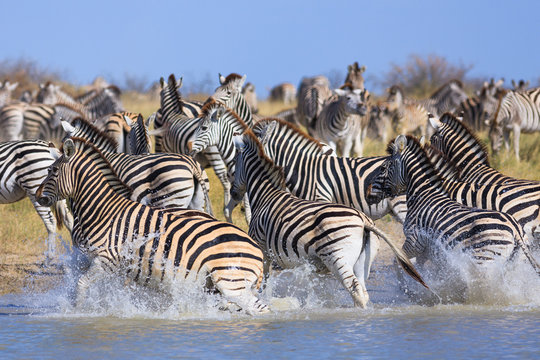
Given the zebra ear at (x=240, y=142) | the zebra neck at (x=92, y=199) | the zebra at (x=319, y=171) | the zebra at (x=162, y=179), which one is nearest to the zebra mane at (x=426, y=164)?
the zebra at (x=319, y=171)

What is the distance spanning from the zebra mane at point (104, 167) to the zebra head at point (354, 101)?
316 inches

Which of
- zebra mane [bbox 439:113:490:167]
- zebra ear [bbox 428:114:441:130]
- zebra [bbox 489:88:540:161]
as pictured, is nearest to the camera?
zebra mane [bbox 439:113:490:167]

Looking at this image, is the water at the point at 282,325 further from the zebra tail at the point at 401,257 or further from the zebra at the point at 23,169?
the zebra at the point at 23,169

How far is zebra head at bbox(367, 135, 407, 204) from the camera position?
28.0ft

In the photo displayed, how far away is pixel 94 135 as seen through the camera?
984 cm

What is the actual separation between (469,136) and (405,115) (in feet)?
33.8

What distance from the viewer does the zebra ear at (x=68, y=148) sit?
684cm

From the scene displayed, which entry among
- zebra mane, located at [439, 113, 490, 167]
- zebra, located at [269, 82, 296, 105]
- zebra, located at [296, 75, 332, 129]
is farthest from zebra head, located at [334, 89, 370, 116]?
zebra, located at [269, 82, 296, 105]

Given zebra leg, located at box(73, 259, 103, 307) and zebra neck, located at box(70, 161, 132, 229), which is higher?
zebra neck, located at box(70, 161, 132, 229)

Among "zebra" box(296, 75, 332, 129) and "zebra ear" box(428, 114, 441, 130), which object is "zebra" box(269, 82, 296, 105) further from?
"zebra ear" box(428, 114, 441, 130)

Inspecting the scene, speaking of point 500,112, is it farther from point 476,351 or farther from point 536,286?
point 476,351

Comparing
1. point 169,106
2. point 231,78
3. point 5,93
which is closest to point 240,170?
point 169,106

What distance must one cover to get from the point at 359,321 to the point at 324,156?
10.5 feet

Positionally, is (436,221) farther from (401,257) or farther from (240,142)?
(240,142)
